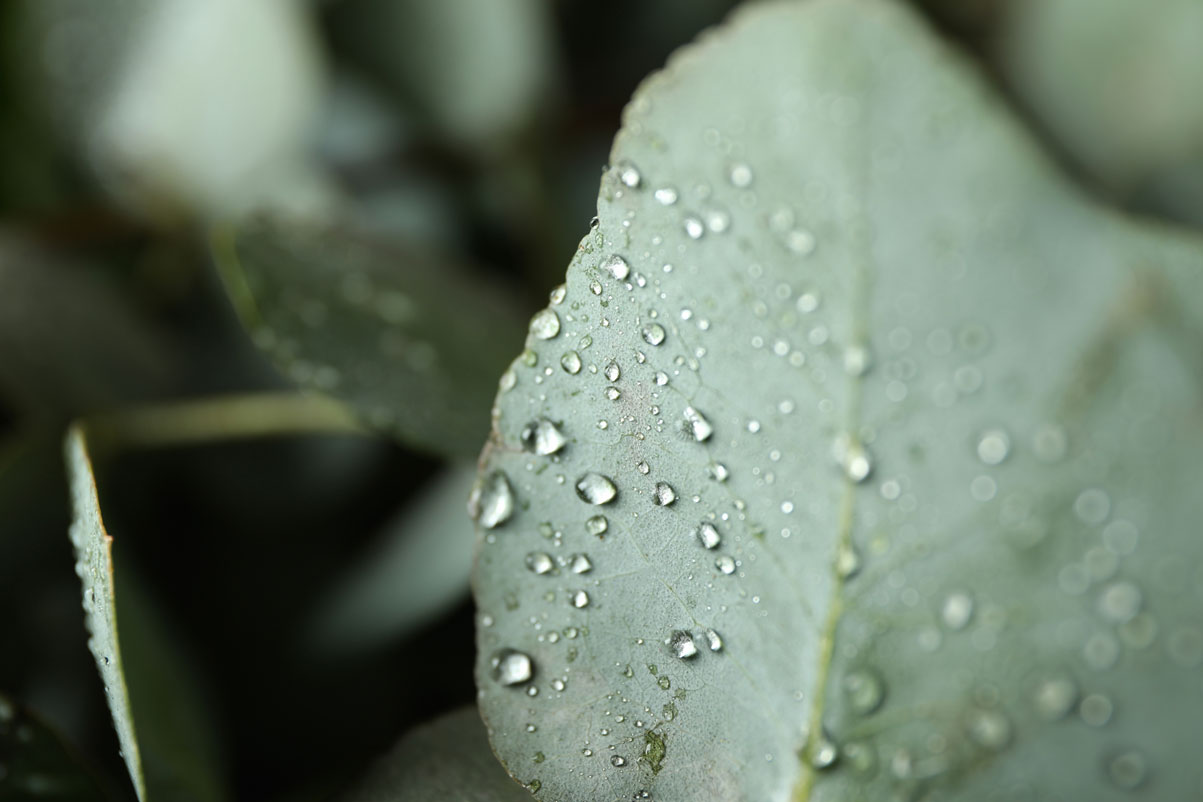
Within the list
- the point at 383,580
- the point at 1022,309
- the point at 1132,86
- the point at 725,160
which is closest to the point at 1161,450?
the point at 1022,309

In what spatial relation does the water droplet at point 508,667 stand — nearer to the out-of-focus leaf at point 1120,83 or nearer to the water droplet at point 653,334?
the water droplet at point 653,334

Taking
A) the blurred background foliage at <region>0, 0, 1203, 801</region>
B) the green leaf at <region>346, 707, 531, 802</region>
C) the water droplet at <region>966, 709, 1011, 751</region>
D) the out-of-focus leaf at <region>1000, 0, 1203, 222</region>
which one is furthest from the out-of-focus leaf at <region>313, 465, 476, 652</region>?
the out-of-focus leaf at <region>1000, 0, 1203, 222</region>

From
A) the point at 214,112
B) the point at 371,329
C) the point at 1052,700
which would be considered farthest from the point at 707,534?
the point at 214,112

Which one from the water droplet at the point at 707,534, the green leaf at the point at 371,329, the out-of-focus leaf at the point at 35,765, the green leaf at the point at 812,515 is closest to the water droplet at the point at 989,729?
the green leaf at the point at 812,515

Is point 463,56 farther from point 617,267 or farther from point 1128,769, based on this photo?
point 1128,769

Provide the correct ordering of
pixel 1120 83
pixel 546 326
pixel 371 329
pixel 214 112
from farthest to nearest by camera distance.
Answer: pixel 1120 83 → pixel 214 112 → pixel 371 329 → pixel 546 326

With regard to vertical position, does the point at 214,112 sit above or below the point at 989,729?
above

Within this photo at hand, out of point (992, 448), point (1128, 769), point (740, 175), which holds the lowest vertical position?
point (1128, 769)

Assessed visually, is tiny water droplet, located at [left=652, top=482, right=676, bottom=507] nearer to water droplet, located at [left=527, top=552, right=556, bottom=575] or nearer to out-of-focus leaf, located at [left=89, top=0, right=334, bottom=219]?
water droplet, located at [left=527, top=552, right=556, bottom=575]
